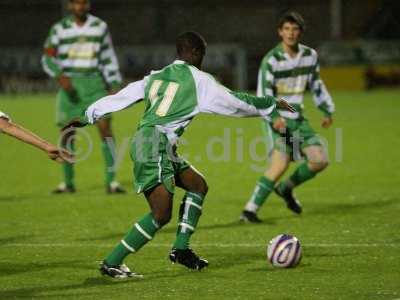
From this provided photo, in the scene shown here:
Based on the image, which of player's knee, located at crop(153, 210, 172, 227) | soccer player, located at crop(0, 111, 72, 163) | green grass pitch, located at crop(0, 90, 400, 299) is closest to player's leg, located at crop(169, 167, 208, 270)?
green grass pitch, located at crop(0, 90, 400, 299)

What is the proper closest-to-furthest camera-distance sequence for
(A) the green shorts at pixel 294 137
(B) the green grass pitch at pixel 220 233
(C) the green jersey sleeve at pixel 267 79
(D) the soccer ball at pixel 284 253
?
(B) the green grass pitch at pixel 220 233 → (D) the soccer ball at pixel 284 253 → (C) the green jersey sleeve at pixel 267 79 → (A) the green shorts at pixel 294 137

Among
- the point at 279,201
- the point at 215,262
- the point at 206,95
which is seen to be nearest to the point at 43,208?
the point at 279,201

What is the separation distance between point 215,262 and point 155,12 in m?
33.1

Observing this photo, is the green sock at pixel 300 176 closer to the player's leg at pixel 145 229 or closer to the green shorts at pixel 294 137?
the green shorts at pixel 294 137

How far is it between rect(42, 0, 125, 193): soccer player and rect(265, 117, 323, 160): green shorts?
3.00 meters

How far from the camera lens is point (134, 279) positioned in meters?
7.85

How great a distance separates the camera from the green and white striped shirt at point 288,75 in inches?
419

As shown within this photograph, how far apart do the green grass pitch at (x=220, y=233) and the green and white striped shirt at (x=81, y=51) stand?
1.49 metres

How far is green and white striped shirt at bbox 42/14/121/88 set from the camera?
13.3 m

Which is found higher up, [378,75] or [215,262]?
[378,75]

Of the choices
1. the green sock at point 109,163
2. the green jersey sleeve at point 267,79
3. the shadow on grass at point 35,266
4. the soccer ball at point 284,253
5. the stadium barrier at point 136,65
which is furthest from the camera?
the stadium barrier at point 136,65

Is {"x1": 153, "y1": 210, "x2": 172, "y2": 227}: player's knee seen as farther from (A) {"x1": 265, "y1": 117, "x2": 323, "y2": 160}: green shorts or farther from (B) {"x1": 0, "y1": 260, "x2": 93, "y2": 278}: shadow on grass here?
(A) {"x1": 265, "y1": 117, "x2": 323, "y2": 160}: green shorts

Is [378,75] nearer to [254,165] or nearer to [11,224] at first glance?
[254,165]

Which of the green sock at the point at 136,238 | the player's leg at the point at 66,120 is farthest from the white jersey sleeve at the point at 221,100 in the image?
the player's leg at the point at 66,120
